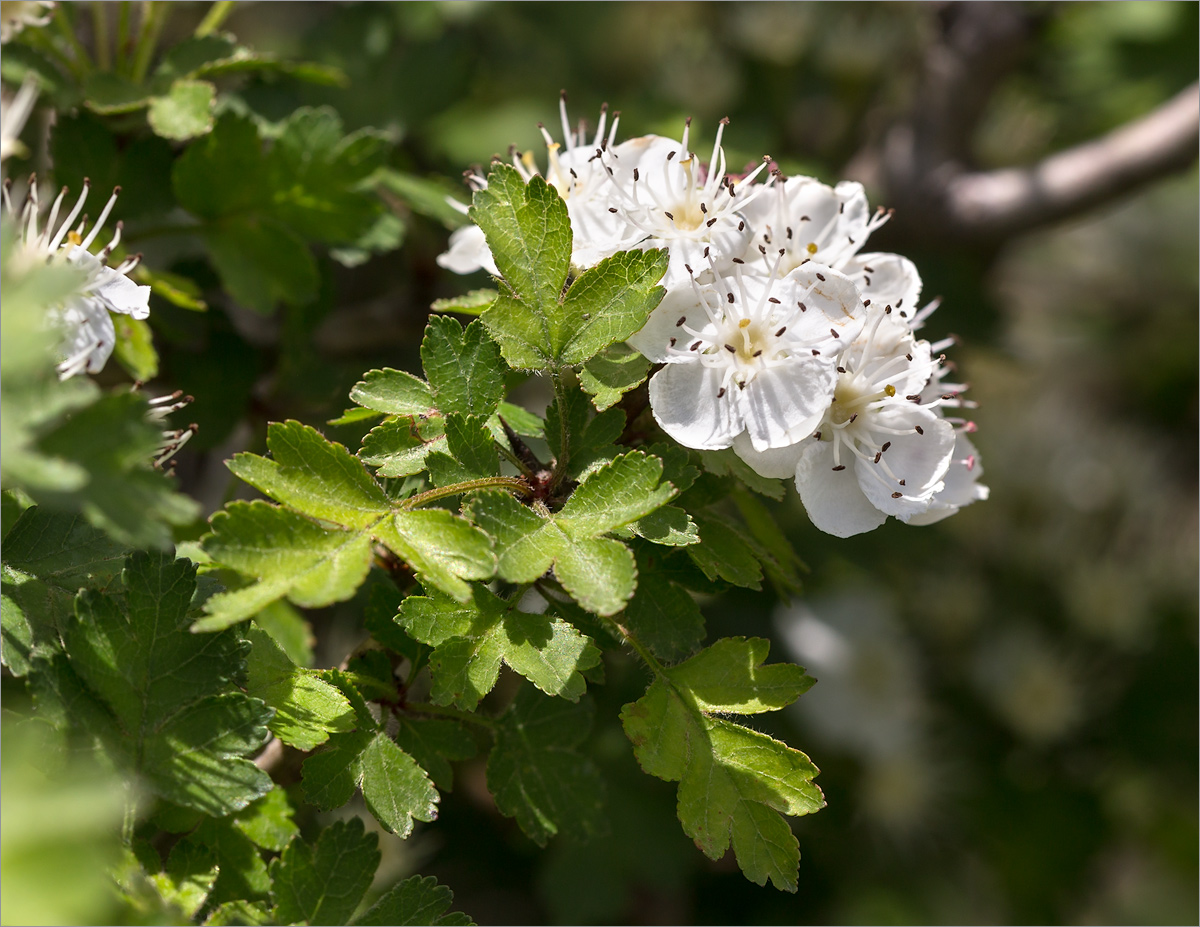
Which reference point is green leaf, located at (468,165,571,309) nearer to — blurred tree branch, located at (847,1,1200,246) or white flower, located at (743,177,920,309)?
white flower, located at (743,177,920,309)

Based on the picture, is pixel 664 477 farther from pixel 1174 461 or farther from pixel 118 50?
pixel 1174 461

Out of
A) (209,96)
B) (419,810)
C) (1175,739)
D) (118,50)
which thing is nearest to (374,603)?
(419,810)

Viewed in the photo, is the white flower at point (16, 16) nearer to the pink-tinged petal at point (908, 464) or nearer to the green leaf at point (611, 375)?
the green leaf at point (611, 375)

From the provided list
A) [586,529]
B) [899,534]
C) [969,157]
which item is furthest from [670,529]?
[969,157]

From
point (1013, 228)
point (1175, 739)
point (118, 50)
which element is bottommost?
point (1175, 739)

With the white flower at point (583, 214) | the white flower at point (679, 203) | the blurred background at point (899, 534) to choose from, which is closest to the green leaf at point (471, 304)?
the white flower at point (583, 214)

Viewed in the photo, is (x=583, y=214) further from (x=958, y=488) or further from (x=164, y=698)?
(x=164, y=698)
